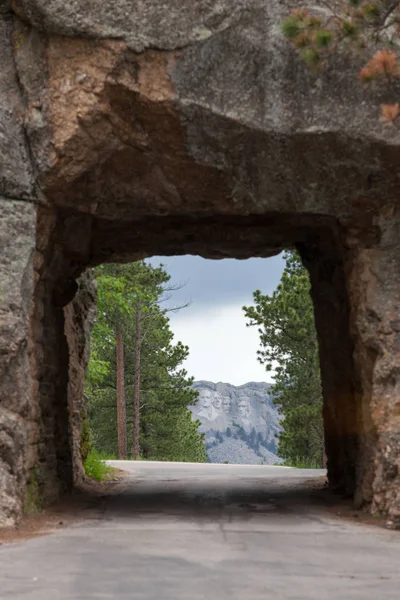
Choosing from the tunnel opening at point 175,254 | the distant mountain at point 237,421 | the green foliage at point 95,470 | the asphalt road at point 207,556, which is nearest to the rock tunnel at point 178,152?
the tunnel opening at point 175,254

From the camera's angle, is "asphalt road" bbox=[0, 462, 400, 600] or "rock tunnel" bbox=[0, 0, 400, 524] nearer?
"asphalt road" bbox=[0, 462, 400, 600]

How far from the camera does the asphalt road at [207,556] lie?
4.02 m

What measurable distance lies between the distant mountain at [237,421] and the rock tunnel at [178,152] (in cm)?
12439

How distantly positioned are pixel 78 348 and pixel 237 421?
426 feet

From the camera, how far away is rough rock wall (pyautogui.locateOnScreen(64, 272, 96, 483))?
37.1ft

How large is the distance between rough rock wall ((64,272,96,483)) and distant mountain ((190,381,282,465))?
119 m

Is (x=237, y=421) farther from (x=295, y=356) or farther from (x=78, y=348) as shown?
(x=78, y=348)

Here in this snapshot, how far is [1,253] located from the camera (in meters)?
7.29

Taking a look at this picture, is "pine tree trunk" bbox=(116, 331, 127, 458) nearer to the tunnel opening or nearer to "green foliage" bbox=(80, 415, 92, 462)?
"green foliage" bbox=(80, 415, 92, 462)

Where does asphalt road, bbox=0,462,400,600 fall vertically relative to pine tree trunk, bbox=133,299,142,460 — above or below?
below

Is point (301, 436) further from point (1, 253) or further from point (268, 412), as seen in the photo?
point (268, 412)

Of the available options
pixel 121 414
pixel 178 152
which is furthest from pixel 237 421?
pixel 178 152

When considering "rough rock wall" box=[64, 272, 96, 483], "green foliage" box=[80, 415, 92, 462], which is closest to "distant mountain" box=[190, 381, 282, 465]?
"green foliage" box=[80, 415, 92, 462]

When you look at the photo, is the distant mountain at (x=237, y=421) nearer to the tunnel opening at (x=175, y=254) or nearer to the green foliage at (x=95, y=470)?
the green foliage at (x=95, y=470)
